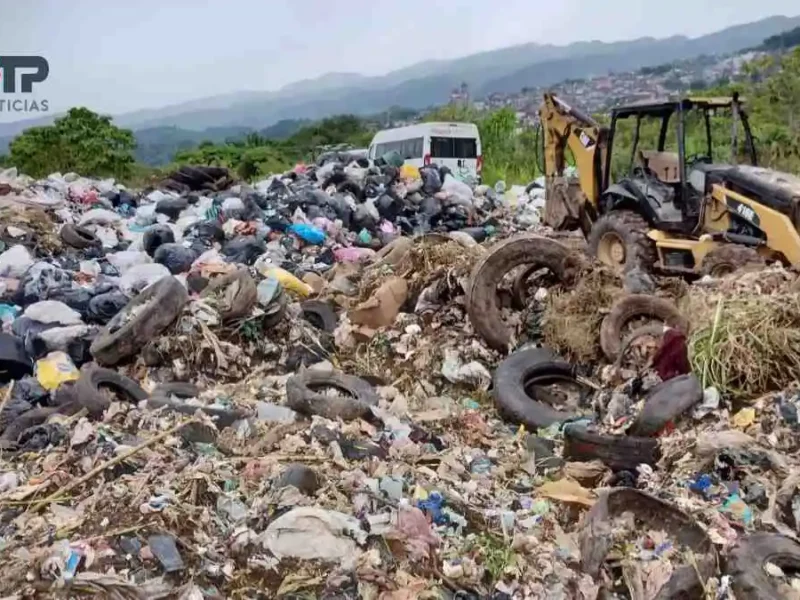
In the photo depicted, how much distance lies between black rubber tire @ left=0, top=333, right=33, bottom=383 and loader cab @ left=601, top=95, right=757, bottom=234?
5762 millimetres

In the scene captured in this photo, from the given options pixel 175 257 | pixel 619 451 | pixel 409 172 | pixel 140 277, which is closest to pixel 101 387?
pixel 140 277

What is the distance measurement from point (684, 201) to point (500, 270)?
9.38 feet

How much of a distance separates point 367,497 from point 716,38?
15513 cm

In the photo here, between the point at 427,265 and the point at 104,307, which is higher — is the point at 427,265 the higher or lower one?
the higher one

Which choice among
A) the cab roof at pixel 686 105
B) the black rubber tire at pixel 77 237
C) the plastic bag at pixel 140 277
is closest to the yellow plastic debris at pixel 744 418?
the cab roof at pixel 686 105

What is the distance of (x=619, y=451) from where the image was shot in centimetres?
454

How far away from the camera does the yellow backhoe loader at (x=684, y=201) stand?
24.3 feet

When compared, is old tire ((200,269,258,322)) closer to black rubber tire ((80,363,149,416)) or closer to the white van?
black rubber tire ((80,363,149,416))

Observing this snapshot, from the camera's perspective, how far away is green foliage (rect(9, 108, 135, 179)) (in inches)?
933

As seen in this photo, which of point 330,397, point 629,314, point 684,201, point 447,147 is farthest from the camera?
point 447,147

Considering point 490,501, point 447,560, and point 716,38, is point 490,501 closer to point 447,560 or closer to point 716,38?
point 447,560

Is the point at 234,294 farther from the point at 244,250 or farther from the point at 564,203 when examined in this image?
the point at 564,203

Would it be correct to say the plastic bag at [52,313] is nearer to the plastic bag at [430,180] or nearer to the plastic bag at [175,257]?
the plastic bag at [175,257]

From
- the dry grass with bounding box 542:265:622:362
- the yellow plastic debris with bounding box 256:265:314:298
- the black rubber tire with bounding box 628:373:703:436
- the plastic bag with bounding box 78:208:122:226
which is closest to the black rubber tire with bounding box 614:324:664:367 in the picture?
the dry grass with bounding box 542:265:622:362
